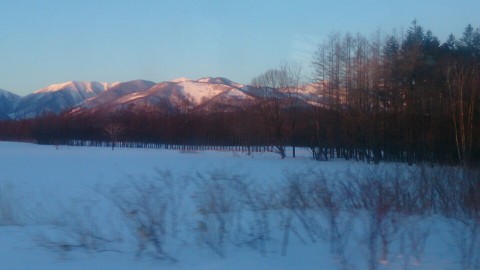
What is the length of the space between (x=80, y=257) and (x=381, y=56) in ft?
140

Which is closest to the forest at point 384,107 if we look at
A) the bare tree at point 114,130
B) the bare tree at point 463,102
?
the bare tree at point 463,102

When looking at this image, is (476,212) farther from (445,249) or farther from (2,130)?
(2,130)

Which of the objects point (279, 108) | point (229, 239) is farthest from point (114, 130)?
point (229, 239)

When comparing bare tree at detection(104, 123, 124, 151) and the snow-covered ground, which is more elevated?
bare tree at detection(104, 123, 124, 151)

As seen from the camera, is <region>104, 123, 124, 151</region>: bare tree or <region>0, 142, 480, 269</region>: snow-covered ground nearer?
<region>0, 142, 480, 269</region>: snow-covered ground

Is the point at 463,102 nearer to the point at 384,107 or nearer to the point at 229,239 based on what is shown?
the point at 384,107

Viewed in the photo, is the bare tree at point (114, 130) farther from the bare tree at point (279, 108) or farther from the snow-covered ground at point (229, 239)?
the snow-covered ground at point (229, 239)

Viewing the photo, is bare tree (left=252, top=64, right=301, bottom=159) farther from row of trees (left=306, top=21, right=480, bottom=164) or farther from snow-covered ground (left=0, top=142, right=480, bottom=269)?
snow-covered ground (left=0, top=142, right=480, bottom=269)

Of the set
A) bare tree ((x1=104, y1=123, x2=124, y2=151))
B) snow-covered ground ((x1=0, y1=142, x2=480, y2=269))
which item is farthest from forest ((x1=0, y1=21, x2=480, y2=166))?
bare tree ((x1=104, y1=123, x2=124, y2=151))

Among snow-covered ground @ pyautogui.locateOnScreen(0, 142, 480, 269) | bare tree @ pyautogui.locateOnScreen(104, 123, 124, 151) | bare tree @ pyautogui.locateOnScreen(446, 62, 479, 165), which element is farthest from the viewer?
bare tree @ pyautogui.locateOnScreen(104, 123, 124, 151)

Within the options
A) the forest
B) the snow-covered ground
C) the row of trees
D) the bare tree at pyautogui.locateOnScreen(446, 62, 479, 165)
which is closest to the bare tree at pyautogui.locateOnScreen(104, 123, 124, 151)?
the forest

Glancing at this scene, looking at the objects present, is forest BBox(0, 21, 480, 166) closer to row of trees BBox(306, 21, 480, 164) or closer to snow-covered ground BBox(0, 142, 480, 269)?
row of trees BBox(306, 21, 480, 164)

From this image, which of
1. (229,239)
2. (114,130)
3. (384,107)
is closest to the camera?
(229,239)

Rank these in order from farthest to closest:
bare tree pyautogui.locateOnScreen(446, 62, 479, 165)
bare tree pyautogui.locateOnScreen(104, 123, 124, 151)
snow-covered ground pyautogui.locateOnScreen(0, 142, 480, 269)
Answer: bare tree pyautogui.locateOnScreen(104, 123, 124, 151) → bare tree pyautogui.locateOnScreen(446, 62, 479, 165) → snow-covered ground pyautogui.locateOnScreen(0, 142, 480, 269)
